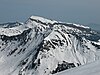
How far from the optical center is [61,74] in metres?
18.4

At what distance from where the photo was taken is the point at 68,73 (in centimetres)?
1798

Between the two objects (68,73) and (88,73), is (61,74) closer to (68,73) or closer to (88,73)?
(68,73)

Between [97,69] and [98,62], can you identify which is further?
[98,62]

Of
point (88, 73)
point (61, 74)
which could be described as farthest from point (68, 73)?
point (88, 73)

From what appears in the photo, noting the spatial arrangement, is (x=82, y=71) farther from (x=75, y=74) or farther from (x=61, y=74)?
(x=61, y=74)

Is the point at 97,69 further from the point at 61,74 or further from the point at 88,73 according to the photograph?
the point at 61,74

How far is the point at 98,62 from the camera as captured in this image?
1900 cm

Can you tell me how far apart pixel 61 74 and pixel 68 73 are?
1.91 ft

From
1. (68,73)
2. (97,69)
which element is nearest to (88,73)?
(97,69)

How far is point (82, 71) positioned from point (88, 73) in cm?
86

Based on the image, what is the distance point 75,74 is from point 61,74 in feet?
5.29

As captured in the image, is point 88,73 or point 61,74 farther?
point 61,74

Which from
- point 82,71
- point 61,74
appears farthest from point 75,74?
point 61,74

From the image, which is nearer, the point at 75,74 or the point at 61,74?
the point at 75,74
